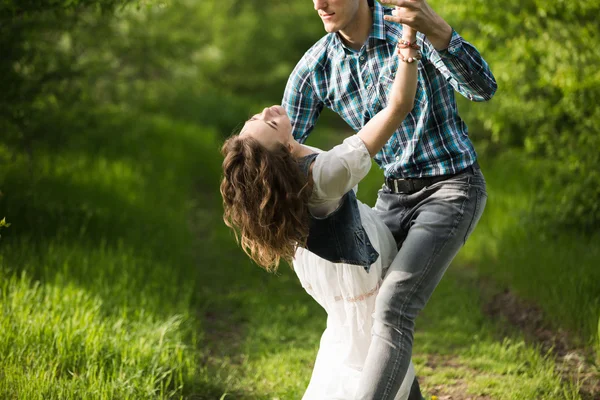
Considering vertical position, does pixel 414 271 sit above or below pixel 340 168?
below

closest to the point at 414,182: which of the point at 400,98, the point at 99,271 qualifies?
the point at 400,98

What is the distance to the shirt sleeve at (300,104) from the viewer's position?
3576mm

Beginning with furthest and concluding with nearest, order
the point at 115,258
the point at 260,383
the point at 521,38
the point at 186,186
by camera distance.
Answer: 1. the point at 186,186
2. the point at 521,38
3. the point at 115,258
4. the point at 260,383

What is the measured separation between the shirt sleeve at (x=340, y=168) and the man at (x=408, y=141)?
42cm

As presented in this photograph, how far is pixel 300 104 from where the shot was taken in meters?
3.60

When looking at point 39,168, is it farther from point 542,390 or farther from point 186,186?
point 542,390

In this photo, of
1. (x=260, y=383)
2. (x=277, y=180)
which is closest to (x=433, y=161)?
(x=277, y=180)

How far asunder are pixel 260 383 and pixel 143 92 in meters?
7.08

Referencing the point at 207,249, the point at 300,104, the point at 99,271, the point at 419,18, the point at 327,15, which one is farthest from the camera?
the point at 207,249

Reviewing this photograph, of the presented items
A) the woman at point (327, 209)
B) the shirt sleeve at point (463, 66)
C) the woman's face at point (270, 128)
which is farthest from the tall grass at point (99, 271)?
the shirt sleeve at point (463, 66)

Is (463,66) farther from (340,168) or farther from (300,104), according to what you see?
(300,104)

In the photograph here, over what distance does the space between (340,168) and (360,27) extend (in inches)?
30.4

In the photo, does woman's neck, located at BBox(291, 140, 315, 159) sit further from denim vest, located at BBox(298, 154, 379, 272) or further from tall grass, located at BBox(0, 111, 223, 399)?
tall grass, located at BBox(0, 111, 223, 399)

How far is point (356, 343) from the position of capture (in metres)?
3.32
